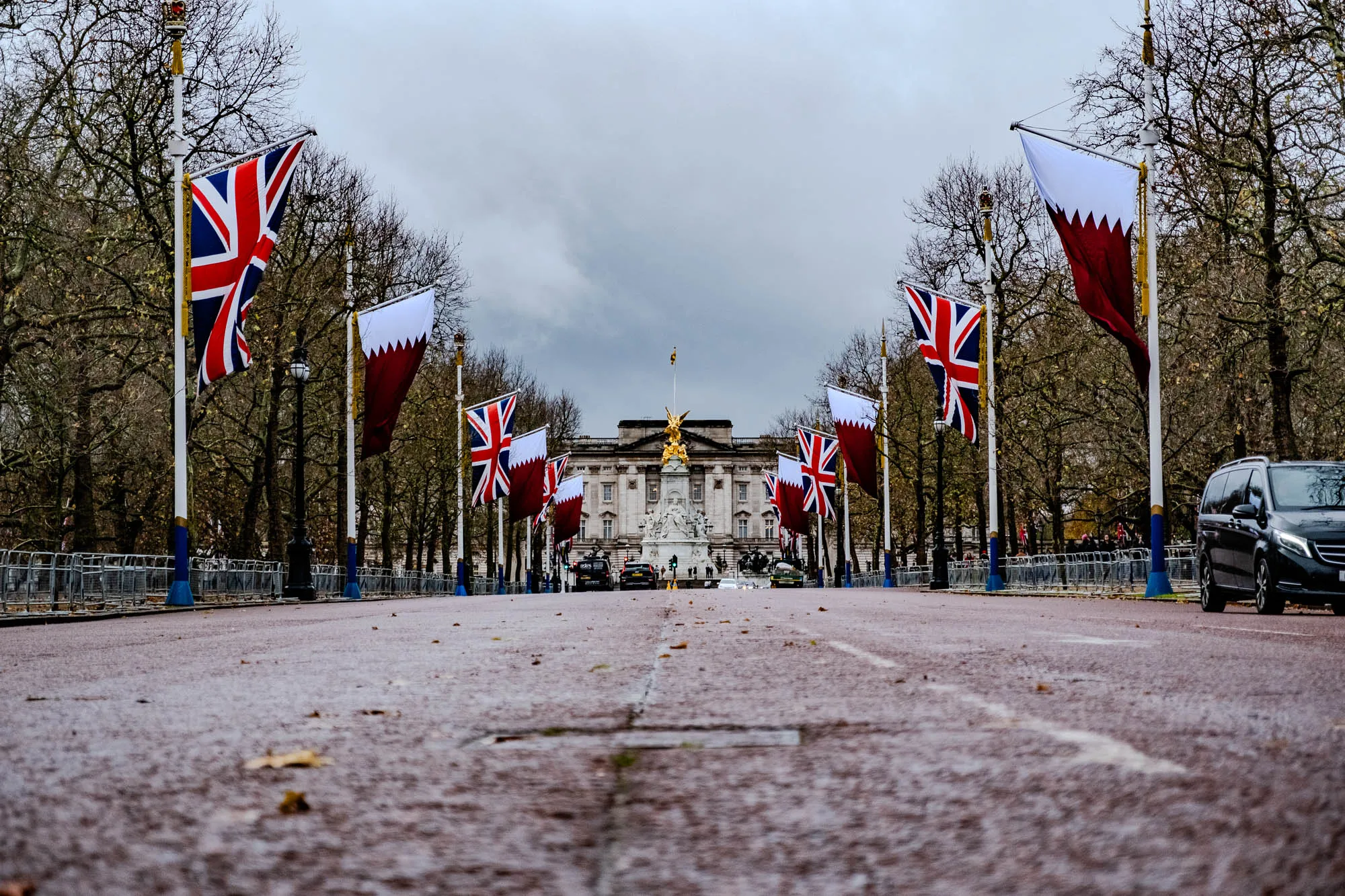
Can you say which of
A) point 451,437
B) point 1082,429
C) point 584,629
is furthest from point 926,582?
point 584,629

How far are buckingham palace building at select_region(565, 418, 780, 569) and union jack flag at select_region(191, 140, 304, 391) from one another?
12539 centimetres

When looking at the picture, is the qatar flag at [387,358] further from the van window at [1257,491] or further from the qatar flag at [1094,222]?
the van window at [1257,491]

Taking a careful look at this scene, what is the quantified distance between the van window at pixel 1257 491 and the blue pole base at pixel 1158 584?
6681 millimetres

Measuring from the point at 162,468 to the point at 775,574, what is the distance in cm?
4426

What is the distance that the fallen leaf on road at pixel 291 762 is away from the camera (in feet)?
13.1

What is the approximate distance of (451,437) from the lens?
54625 millimetres

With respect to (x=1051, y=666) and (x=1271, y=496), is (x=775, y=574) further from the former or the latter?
(x=1051, y=666)

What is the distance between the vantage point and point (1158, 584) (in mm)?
23422

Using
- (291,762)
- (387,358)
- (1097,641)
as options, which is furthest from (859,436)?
(291,762)

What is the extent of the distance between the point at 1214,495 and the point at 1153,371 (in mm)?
5942

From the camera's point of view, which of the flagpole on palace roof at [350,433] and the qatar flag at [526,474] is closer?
the flagpole on palace roof at [350,433]

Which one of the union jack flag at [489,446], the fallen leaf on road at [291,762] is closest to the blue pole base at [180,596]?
the union jack flag at [489,446]

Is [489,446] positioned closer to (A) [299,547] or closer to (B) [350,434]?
(B) [350,434]

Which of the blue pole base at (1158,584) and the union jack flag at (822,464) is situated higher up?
the union jack flag at (822,464)
